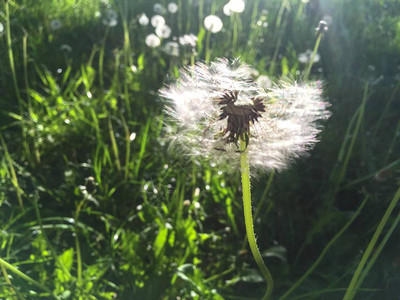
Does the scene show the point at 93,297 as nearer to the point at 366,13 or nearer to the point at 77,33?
the point at 77,33

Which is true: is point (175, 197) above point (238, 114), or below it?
below

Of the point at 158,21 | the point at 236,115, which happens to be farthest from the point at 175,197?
the point at 158,21

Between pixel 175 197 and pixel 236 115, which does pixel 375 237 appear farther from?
pixel 175 197

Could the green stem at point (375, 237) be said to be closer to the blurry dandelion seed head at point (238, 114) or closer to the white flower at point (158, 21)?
the blurry dandelion seed head at point (238, 114)

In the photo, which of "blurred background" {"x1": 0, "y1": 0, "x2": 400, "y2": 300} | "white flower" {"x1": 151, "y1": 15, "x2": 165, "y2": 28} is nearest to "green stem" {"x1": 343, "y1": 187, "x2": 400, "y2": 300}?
"blurred background" {"x1": 0, "y1": 0, "x2": 400, "y2": 300}

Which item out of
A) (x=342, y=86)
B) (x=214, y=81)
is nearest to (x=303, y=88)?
(x=214, y=81)

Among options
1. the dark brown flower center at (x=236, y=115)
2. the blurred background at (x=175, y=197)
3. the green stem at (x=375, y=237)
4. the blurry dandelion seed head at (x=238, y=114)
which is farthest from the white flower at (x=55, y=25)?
the green stem at (x=375, y=237)
